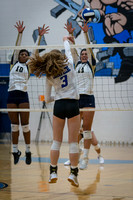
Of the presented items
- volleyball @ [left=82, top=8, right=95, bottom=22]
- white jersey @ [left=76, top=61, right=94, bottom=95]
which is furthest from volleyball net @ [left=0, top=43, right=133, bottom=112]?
white jersey @ [left=76, top=61, right=94, bottom=95]

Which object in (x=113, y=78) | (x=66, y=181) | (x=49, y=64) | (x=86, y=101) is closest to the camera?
(x=49, y=64)

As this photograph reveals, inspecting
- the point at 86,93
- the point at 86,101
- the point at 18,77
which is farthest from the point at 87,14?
the point at 18,77

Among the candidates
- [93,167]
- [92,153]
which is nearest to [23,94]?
[93,167]

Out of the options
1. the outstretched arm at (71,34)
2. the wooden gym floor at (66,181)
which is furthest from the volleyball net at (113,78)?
the outstretched arm at (71,34)

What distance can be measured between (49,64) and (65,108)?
50 centimetres

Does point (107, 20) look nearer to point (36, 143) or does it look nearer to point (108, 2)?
point (108, 2)

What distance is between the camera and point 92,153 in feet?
25.5

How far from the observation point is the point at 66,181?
470 centimetres

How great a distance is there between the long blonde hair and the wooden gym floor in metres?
1.43

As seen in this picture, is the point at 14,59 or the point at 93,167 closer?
the point at 14,59

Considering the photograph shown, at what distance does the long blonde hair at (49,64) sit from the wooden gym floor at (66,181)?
1.43 metres

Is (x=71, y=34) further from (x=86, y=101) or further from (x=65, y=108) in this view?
(x=65, y=108)

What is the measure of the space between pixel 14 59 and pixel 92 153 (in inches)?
138

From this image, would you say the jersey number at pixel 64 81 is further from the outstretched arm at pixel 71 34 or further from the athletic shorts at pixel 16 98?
the athletic shorts at pixel 16 98
